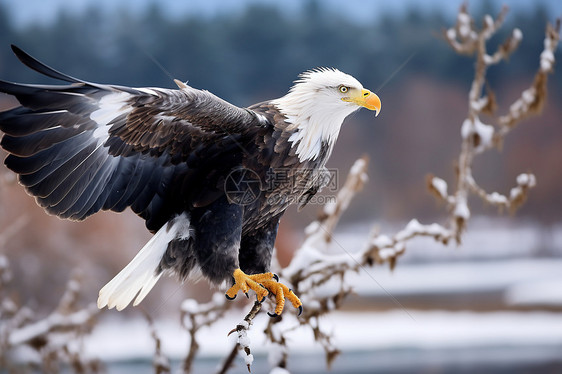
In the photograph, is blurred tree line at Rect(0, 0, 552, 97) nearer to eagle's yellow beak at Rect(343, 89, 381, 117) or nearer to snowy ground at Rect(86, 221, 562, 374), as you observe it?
snowy ground at Rect(86, 221, 562, 374)

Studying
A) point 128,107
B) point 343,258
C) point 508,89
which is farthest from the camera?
point 508,89

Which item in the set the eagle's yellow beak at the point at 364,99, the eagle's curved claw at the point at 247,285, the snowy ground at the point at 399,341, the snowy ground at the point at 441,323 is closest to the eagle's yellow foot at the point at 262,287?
the eagle's curved claw at the point at 247,285

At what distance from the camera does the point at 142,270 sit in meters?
2.63

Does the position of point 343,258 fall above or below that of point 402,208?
below

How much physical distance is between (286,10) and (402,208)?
12.5 meters

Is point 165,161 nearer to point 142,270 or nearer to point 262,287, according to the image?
point 142,270

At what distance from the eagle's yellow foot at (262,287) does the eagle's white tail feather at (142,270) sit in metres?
0.36

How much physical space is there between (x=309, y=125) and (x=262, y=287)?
591 mm

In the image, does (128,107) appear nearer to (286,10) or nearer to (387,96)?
(387,96)

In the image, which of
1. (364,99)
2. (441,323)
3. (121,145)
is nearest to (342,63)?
(441,323)

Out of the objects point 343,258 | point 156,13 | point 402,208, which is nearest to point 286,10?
point 156,13

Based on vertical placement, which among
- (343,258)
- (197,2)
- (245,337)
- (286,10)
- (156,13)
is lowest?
(245,337)

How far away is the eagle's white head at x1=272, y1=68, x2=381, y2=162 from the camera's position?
2.51 m

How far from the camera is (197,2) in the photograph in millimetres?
31766
